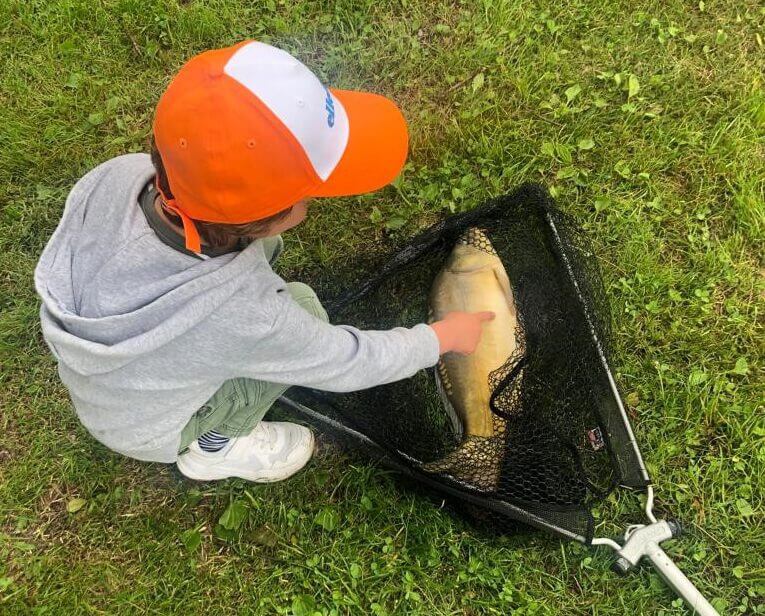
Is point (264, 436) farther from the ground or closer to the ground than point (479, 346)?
closer to the ground

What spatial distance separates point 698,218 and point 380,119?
1639 millimetres

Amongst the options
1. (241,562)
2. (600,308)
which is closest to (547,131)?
(600,308)

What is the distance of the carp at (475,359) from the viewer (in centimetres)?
209

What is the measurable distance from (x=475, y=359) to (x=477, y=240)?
426 mm

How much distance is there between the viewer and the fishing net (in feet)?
6.70

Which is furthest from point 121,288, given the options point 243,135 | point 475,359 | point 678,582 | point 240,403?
point 678,582

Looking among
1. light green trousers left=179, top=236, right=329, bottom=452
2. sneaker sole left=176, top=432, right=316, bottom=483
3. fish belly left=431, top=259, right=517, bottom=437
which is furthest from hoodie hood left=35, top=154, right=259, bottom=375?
fish belly left=431, top=259, right=517, bottom=437

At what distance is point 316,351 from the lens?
1535 mm

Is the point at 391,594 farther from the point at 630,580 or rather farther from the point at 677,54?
the point at 677,54

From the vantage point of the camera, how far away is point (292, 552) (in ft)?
7.67

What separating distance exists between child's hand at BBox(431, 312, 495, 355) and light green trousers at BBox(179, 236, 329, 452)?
408mm

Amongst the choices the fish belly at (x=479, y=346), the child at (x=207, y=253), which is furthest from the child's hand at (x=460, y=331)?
the child at (x=207, y=253)

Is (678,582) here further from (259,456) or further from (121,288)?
(121,288)

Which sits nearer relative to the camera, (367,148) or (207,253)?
(207,253)
